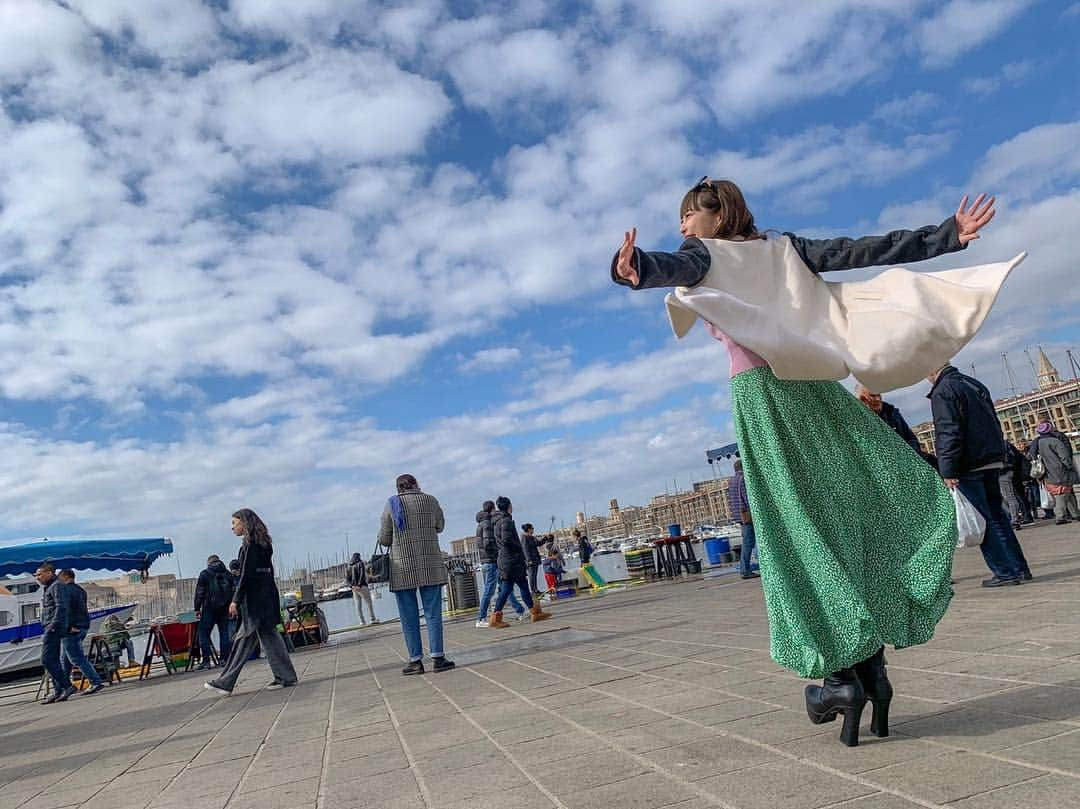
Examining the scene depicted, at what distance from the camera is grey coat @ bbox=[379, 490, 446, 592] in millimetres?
8211

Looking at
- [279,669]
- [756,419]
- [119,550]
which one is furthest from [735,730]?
[119,550]

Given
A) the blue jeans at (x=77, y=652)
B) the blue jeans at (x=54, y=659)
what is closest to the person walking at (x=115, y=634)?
the blue jeans at (x=54, y=659)

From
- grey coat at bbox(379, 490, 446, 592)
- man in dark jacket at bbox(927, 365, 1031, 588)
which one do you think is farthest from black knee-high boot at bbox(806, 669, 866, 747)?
grey coat at bbox(379, 490, 446, 592)

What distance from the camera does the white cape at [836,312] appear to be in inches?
110

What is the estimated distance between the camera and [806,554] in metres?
2.82

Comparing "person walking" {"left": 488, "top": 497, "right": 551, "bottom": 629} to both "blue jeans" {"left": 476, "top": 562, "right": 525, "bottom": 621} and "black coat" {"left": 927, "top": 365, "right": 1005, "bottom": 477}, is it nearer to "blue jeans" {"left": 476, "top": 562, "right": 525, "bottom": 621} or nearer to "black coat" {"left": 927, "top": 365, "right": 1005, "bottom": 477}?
"blue jeans" {"left": 476, "top": 562, "right": 525, "bottom": 621}

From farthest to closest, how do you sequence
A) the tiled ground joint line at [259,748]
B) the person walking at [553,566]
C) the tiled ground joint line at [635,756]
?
1. the person walking at [553,566]
2. the tiled ground joint line at [259,748]
3. the tiled ground joint line at [635,756]

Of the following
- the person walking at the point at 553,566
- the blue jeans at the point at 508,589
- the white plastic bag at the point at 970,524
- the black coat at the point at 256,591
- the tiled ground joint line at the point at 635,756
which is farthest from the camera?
the person walking at the point at 553,566

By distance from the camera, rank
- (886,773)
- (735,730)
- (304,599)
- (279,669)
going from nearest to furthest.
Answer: (886,773), (735,730), (279,669), (304,599)

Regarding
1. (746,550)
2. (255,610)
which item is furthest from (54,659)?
(746,550)

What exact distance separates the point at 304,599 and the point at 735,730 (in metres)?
15.8

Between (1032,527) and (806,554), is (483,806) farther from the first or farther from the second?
(1032,527)

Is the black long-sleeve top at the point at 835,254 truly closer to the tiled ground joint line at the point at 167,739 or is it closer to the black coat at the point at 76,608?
the tiled ground joint line at the point at 167,739

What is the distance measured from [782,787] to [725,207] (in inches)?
78.6
